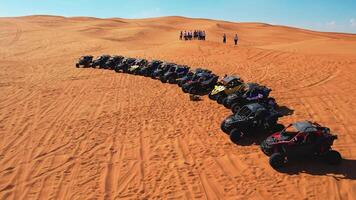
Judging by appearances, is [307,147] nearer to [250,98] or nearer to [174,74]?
[250,98]

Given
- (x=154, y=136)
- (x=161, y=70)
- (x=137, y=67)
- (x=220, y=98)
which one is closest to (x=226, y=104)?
(x=220, y=98)

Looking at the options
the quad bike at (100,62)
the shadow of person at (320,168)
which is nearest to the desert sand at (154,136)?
the shadow of person at (320,168)

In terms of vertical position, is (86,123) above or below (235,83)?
below

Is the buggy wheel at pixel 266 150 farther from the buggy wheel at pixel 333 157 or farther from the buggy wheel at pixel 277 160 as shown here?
the buggy wheel at pixel 333 157

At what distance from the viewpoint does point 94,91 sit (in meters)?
23.2

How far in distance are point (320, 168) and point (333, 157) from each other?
577 mm

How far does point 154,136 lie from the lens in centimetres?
1532

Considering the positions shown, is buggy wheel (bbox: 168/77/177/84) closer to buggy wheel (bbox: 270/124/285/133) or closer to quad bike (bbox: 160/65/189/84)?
quad bike (bbox: 160/65/189/84)

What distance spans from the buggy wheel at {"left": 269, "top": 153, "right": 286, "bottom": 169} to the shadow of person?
0.17 meters

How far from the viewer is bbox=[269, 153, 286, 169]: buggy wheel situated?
472 inches

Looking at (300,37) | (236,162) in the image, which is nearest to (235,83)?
(236,162)

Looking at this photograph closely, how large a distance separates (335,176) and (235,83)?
8.98 metres

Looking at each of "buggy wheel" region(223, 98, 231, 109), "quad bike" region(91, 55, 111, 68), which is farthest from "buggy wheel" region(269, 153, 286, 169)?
"quad bike" region(91, 55, 111, 68)

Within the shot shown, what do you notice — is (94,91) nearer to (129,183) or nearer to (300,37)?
(129,183)
